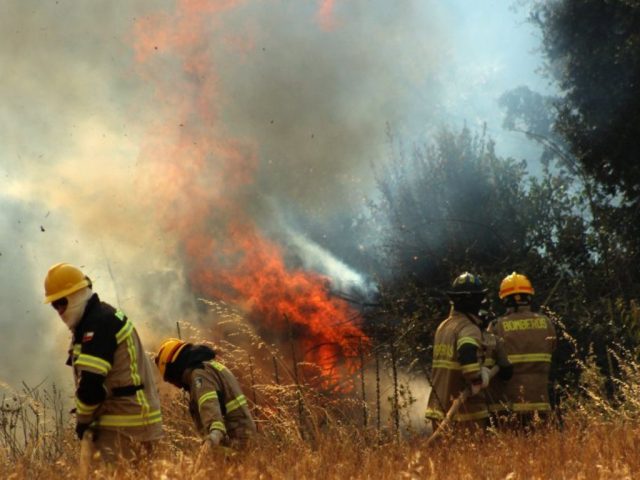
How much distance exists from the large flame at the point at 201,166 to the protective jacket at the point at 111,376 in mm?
10993

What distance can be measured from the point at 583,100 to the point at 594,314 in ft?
13.1

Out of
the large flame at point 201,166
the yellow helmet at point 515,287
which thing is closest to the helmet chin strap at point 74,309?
the yellow helmet at point 515,287

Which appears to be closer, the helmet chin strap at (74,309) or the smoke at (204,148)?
the helmet chin strap at (74,309)

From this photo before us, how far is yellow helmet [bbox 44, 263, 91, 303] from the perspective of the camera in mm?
6070

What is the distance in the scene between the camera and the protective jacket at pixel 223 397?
22.0 feet

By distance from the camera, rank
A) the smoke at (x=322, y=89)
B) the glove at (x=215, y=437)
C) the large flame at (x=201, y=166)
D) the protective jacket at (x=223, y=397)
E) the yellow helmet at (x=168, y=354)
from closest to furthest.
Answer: the glove at (x=215, y=437)
the protective jacket at (x=223, y=397)
the yellow helmet at (x=168, y=354)
the large flame at (x=201, y=166)
the smoke at (x=322, y=89)

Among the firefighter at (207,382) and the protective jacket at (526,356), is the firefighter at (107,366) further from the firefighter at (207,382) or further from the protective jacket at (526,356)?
the protective jacket at (526,356)

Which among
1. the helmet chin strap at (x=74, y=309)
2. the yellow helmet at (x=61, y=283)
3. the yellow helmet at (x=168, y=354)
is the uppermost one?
the yellow helmet at (x=61, y=283)

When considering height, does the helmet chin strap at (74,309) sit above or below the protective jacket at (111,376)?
above

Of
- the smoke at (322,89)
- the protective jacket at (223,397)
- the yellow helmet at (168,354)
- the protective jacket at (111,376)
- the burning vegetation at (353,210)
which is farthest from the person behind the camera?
the smoke at (322,89)

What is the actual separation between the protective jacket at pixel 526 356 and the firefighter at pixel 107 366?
3.29 meters

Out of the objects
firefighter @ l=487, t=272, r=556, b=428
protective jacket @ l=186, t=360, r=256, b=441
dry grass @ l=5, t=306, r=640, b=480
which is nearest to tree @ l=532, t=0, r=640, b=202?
firefighter @ l=487, t=272, r=556, b=428

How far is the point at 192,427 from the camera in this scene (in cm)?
746

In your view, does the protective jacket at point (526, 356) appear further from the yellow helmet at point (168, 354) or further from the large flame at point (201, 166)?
the large flame at point (201, 166)
